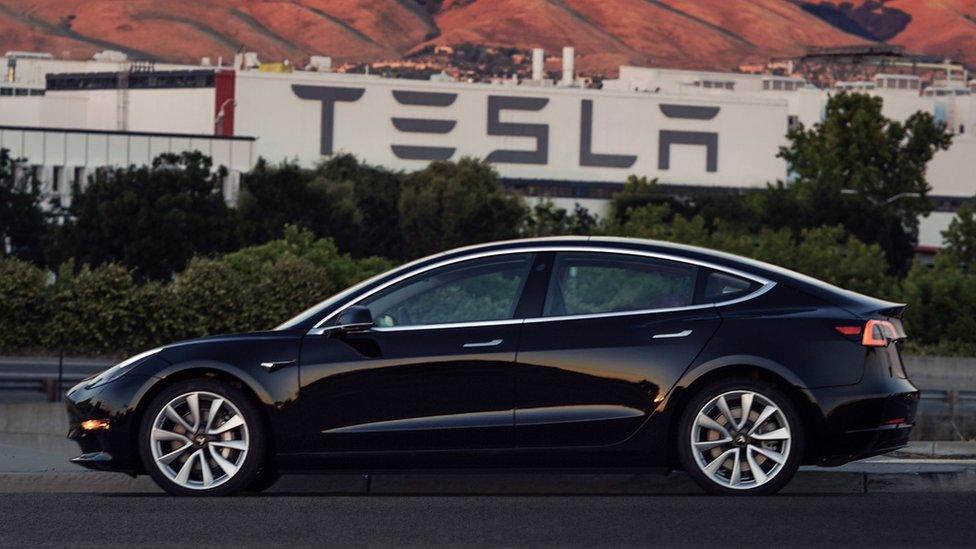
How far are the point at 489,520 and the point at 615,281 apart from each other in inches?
73.5

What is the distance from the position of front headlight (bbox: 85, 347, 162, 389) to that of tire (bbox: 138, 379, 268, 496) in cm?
26

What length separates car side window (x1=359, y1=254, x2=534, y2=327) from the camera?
384 inches

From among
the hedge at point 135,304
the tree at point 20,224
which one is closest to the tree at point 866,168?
the tree at point 20,224

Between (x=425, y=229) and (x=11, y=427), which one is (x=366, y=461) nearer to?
(x=11, y=427)

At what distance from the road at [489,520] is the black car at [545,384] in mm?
247

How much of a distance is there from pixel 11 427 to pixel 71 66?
6562 inches

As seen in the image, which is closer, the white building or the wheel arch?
the wheel arch

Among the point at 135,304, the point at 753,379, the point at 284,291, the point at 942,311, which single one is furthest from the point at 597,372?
the point at 942,311

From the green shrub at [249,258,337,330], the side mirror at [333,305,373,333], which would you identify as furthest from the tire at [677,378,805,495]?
the green shrub at [249,258,337,330]

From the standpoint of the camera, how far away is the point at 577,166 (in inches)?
5856

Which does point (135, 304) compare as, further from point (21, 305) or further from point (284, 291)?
point (284, 291)

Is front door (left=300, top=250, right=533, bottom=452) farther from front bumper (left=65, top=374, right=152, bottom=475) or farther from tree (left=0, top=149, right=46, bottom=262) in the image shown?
tree (left=0, top=149, right=46, bottom=262)

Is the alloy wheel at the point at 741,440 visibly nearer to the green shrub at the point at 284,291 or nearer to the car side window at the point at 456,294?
the car side window at the point at 456,294

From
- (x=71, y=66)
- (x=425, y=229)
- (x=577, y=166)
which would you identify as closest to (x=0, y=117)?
(x=71, y=66)
